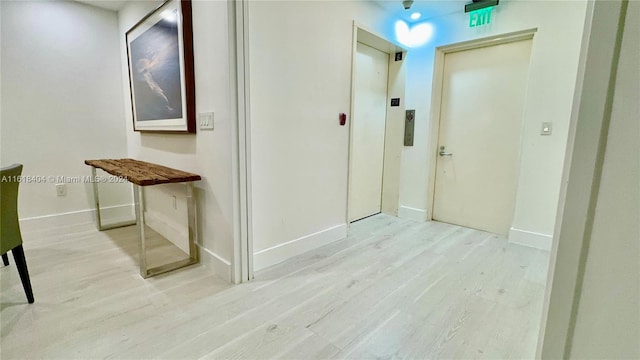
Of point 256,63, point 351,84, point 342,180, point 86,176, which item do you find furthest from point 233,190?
point 86,176

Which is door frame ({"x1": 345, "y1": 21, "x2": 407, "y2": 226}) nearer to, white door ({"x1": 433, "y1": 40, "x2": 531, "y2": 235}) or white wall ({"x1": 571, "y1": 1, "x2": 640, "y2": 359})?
white door ({"x1": 433, "y1": 40, "x2": 531, "y2": 235})

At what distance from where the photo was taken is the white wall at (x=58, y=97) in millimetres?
2701

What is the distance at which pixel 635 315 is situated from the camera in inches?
21.5

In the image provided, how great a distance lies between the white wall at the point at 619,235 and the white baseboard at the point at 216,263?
183 centimetres

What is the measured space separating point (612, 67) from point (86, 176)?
4042 millimetres

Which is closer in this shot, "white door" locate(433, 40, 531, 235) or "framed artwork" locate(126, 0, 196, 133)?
"framed artwork" locate(126, 0, 196, 133)

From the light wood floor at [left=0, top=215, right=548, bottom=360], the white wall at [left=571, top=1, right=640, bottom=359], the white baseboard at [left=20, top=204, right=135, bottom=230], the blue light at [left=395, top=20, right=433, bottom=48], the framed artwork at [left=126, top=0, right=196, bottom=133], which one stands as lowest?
the light wood floor at [left=0, top=215, right=548, bottom=360]

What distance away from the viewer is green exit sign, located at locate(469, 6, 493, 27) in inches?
109

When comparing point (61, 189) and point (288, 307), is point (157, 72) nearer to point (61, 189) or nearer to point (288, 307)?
point (61, 189)

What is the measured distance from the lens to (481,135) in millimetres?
3059

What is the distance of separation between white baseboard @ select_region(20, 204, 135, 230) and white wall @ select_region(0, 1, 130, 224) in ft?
0.04

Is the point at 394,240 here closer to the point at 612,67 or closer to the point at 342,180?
the point at 342,180

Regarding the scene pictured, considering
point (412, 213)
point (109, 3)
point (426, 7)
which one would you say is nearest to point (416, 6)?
point (426, 7)

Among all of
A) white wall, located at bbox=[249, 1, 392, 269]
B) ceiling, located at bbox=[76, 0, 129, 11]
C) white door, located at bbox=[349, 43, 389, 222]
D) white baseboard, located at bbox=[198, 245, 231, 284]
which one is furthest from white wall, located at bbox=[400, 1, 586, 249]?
ceiling, located at bbox=[76, 0, 129, 11]
